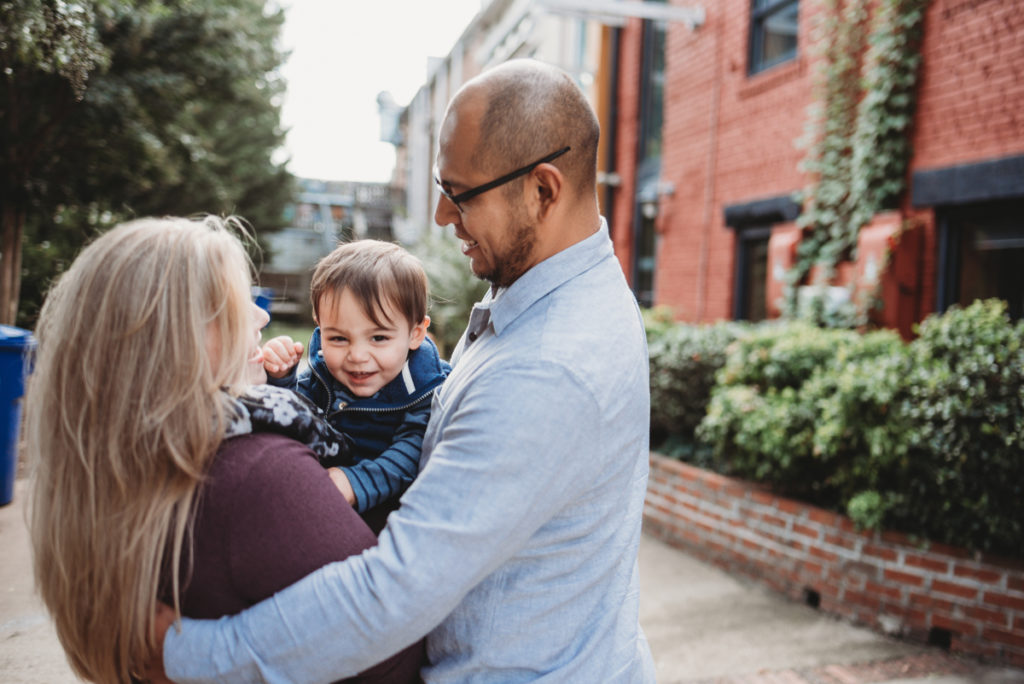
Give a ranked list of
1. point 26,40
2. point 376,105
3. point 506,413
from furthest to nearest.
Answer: point 376,105 < point 26,40 < point 506,413

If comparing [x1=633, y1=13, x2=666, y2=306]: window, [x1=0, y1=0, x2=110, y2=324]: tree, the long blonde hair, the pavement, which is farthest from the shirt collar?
[x1=633, y1=13, x2=666, y2=306]: window

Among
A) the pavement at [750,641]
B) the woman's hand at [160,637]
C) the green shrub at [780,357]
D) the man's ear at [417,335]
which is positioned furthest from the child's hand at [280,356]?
the green shrub at [780,357]

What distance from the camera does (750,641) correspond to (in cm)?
393

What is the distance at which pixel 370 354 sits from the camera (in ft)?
6.25

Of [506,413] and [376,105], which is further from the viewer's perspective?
[376,105]

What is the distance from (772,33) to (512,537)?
8.50 metres

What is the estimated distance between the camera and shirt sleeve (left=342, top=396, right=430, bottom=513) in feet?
5.17

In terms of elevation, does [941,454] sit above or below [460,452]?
below

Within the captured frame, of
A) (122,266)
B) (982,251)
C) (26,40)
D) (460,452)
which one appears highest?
(26,40)

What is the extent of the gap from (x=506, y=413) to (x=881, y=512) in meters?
3.54

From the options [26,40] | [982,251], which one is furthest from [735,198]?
[26,40]

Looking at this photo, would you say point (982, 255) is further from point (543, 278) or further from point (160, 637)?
point (160, 637)

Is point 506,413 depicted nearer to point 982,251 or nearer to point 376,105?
point 982,251

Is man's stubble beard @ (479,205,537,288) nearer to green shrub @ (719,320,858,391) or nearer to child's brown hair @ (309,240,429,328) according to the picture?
child's brown hair @ (309,240,429,328)
